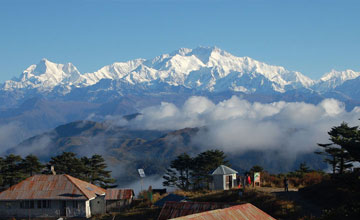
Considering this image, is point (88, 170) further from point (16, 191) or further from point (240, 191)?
point (240, 191)

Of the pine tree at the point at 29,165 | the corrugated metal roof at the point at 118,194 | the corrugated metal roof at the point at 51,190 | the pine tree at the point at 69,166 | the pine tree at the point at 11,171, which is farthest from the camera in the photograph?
the pine tree at the point at 69,166

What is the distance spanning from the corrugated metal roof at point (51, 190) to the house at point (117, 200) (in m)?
2.32

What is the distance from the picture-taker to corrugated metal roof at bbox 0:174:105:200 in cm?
5272

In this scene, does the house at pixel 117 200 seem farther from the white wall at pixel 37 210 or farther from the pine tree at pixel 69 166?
the pine tree at pixel 69 166

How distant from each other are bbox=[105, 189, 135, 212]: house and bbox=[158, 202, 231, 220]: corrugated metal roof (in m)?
24.3

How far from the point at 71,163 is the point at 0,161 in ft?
42.9

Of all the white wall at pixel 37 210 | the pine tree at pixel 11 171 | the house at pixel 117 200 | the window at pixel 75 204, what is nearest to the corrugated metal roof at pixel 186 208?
the house at pixel 117 200

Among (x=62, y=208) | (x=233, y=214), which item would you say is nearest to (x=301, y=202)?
(x=233, y=214)

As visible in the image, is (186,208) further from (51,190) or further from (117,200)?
(51,190)

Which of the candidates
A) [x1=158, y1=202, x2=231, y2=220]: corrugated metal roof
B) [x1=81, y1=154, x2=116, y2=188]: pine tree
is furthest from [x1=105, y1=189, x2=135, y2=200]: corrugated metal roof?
[x1=81, y1=154, x2=116, y2=188]: pine tree

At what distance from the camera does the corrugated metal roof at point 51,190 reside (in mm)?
52719

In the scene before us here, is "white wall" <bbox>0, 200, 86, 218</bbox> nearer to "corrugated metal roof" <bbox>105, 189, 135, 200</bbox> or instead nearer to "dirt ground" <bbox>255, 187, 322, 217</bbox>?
"corrugated metal roof" <bbox>105, 189, 135, 200</bbox>

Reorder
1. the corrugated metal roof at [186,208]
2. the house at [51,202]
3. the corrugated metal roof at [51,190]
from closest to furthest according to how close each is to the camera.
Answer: the corrugated metal roof at [186,208]
the house at [51,202]
the corrugated metal roof at [51,190]

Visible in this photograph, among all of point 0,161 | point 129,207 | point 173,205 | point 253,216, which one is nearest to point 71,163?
point 0,161
